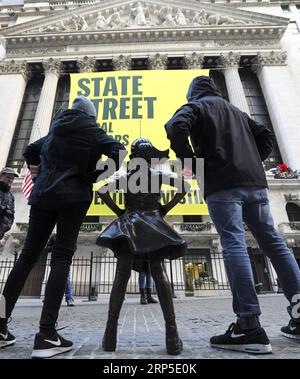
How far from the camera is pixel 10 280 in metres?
2.39

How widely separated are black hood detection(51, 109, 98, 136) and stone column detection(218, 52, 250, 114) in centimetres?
2101

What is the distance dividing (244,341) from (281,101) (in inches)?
924

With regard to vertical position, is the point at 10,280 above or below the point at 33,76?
below

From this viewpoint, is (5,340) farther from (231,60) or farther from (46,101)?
(231,60)

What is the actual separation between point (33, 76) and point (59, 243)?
2809 cm

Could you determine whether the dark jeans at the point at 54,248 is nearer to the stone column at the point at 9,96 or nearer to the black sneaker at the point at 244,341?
the black sneaker at the point at 244,341

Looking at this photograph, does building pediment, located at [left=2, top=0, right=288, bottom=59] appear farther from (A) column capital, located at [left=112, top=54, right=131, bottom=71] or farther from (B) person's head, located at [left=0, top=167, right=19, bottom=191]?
(B) person's head, located at [left=0, top=167, right=19, bottom=191]

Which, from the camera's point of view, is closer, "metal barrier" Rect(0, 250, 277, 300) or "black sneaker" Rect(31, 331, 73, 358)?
"black sneaker" Rect(31, 331, 73, 358)

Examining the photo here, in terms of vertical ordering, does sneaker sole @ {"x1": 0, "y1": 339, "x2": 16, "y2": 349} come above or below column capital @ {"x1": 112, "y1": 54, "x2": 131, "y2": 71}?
A: below

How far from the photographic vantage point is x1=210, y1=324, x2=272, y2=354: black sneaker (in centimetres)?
195

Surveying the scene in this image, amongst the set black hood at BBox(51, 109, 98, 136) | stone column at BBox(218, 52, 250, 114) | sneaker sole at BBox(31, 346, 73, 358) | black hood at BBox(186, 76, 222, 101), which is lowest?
sneaker sole at BBox(31, 346, 73, 358)

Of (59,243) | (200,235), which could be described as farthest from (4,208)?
(200,235)

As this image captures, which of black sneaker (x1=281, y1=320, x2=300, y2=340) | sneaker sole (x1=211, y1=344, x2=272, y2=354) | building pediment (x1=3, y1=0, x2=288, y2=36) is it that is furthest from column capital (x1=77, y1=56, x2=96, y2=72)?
sneaker sole (x1=211, y1=344, x2=272, y2=354)

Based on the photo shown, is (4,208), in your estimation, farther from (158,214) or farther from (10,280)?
(158,214)
